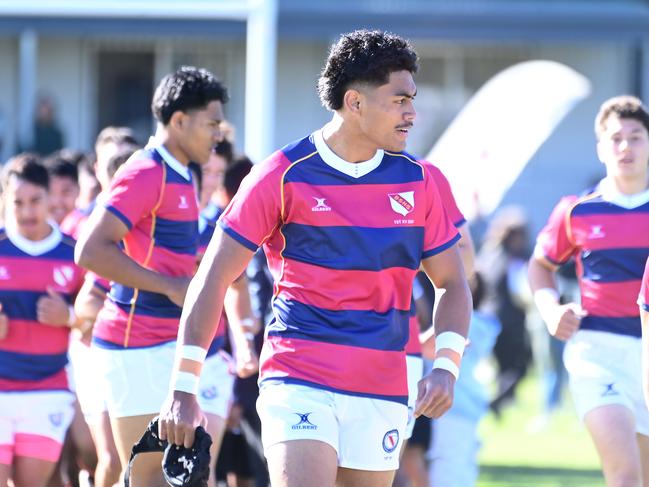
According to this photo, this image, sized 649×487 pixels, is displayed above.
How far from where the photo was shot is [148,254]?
658 centimetres

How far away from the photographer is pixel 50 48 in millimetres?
21391

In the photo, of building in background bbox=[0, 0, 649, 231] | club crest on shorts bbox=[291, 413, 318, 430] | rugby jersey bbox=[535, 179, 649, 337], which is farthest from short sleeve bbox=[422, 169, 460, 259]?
building in background bbox=[0, 0, 649, 231]

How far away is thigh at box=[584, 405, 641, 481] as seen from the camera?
674 cm

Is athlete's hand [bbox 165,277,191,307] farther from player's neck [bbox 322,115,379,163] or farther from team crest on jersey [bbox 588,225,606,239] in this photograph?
team crest on jersey [bbox 588,225,606,239]

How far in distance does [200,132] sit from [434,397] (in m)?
2.30

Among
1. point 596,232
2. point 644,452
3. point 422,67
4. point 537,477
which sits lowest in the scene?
point 537,477

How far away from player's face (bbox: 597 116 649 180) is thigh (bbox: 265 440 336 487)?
290 centimetres

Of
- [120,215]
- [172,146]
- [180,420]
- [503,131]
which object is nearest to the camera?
[180,420]

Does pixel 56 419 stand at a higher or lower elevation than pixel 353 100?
lower

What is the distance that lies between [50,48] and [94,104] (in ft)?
3.47

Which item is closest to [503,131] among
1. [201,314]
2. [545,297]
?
[545,297]

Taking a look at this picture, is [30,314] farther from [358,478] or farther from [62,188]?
[358,478]

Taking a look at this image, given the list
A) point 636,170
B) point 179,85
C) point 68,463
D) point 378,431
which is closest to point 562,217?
point 636,170

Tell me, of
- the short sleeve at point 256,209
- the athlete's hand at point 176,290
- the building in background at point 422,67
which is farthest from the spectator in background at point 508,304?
the short sleeve at point 256,209
